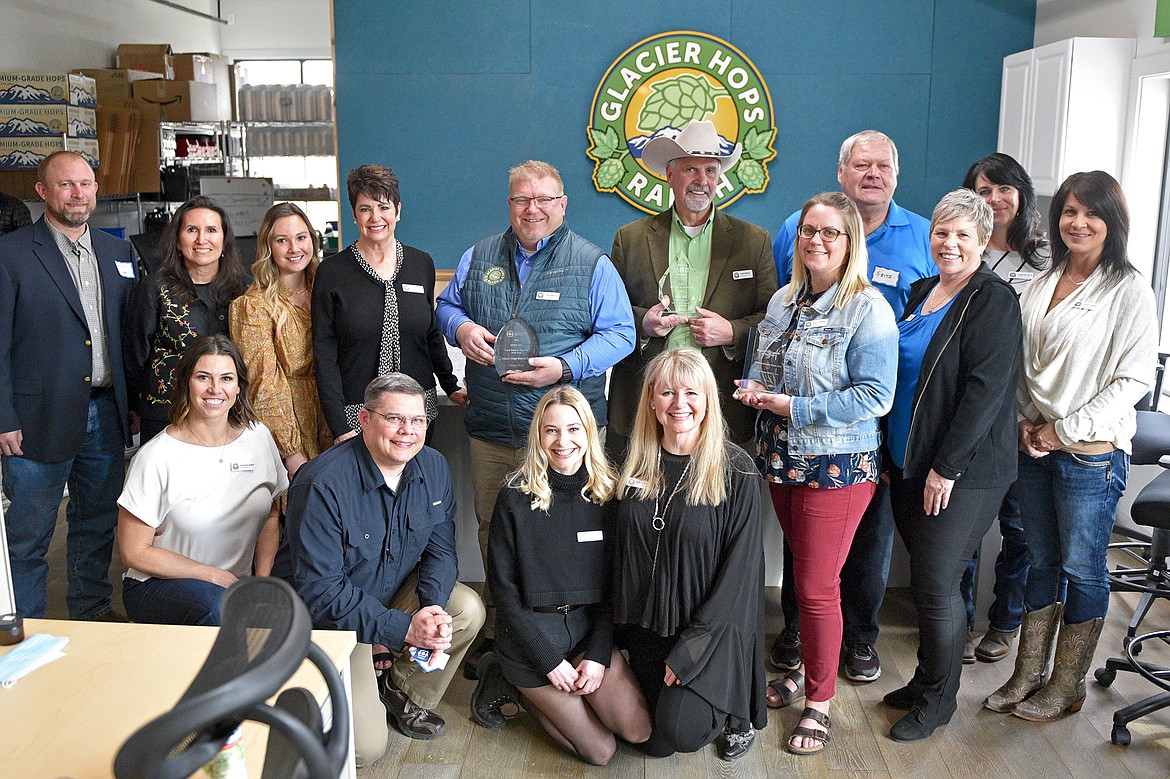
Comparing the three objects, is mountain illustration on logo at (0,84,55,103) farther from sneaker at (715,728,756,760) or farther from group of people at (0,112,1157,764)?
sneaker at (715,728,756,760)

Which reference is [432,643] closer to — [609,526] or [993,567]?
[609,526]

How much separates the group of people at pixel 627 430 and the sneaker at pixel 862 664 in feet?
0.06

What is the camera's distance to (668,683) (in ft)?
8.75

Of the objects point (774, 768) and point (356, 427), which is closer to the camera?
point (774, 768)

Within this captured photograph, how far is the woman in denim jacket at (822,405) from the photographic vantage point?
262 cm

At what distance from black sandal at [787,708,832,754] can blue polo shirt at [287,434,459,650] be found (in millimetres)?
1084

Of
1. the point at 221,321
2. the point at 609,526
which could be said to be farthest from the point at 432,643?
the point at 221,321

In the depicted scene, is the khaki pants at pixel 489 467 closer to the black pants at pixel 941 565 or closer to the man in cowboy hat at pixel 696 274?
the man in cowboy hat at pixel 696 274

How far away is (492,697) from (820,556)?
3.56 feet

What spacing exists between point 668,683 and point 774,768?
405mm

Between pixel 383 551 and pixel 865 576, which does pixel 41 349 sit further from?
pixel 865 576

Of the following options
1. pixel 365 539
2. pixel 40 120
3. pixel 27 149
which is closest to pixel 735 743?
pixel 365 539

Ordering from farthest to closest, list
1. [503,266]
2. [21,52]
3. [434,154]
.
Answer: [21,52]
[434,154]
[503,266]

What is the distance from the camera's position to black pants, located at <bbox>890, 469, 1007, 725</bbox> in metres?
2.73
